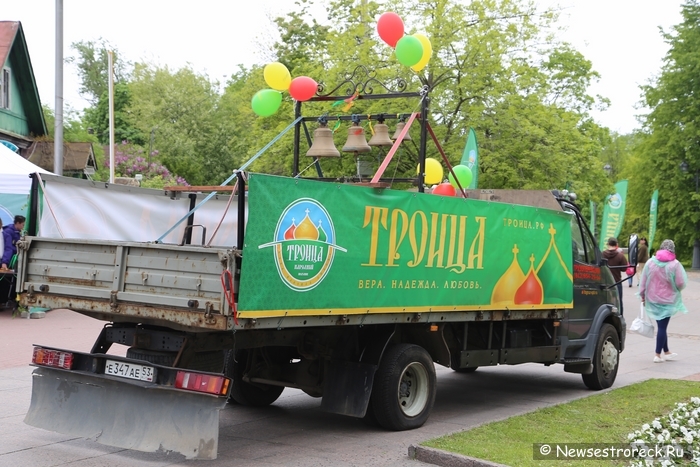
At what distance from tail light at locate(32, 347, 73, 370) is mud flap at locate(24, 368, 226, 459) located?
7cm

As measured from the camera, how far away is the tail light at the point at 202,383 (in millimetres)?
6449

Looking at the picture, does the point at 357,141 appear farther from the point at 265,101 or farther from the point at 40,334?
the point at 40,334

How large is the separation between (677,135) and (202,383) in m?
50.3

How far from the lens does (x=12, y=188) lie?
18234 millimetres

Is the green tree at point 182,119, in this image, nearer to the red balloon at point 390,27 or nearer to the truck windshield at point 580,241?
the red balloon at point 390,27

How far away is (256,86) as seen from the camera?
37.1 meters

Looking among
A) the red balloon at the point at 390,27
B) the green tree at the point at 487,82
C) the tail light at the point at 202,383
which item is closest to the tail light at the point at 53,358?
the tail light at the point at 202,383

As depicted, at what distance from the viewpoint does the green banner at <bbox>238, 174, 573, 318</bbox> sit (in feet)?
21.3

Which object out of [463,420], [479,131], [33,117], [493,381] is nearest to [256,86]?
[33,117]

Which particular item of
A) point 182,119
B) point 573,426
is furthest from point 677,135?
point 573,426

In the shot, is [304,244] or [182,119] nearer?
[304,244]

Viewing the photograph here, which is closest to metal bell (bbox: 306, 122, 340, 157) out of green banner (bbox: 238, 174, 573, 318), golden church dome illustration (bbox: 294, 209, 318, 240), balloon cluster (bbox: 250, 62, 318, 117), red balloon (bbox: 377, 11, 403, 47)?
balloon cluster (bbox: 250, 62, 318, 117)

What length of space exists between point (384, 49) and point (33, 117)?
43.2ft

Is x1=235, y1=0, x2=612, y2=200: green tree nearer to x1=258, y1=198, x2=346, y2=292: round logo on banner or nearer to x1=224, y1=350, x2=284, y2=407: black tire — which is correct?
x1=224, y1=350, x2=284, y2=407: black tire
